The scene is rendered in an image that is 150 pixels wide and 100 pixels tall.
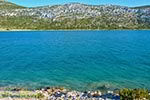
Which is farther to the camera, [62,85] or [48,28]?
[48,28]

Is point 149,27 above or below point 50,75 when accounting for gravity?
below

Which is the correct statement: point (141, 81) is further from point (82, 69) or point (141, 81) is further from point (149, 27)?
point (149, 27)

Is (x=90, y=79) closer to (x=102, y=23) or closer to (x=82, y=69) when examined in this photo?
(x=82, y=69)

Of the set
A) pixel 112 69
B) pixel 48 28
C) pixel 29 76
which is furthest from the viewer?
pixel 48 28

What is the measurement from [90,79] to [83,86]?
316 centimetres

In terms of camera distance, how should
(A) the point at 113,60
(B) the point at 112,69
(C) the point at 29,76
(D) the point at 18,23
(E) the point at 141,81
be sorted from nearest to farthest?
(E) the point at 141,81 < (C) the point at 29,76 < (B) the point at 112,69 < (A) the point at 113,60 < (D) the point at 18,23

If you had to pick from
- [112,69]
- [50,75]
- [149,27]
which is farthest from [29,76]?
[149,27]

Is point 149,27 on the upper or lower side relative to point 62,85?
lower

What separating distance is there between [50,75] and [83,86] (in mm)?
6879

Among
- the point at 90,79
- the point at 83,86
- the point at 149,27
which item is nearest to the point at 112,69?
the point at 90,79

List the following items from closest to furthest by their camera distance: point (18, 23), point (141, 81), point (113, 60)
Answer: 1. point (141, 81)
2. point (113, 60)
3. point (18, 23)

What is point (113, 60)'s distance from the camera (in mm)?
44969

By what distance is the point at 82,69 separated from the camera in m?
37.1

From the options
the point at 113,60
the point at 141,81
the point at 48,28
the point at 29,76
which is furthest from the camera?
the point at 48,28
